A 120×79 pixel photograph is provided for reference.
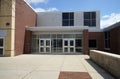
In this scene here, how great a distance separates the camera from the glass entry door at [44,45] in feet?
105

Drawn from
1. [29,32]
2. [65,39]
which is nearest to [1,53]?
[29,32]

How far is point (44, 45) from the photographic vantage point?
105 feet

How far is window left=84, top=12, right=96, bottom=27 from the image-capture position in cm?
4134

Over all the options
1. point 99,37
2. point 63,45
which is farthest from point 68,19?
point 63,45

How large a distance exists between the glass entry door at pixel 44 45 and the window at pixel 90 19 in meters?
12.7

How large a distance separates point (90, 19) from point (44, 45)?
557 inches

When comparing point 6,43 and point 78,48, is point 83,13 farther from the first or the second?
point 6,43

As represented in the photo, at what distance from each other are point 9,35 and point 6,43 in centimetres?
109

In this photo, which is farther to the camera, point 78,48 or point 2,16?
point 78,48

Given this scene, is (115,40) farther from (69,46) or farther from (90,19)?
(90,19)

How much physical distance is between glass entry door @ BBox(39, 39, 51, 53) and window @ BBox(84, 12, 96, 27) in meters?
12.7

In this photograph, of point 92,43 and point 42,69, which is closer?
point 42,69

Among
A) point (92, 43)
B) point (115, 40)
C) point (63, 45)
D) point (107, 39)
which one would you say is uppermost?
point (107, 39)

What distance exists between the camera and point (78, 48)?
104ft
